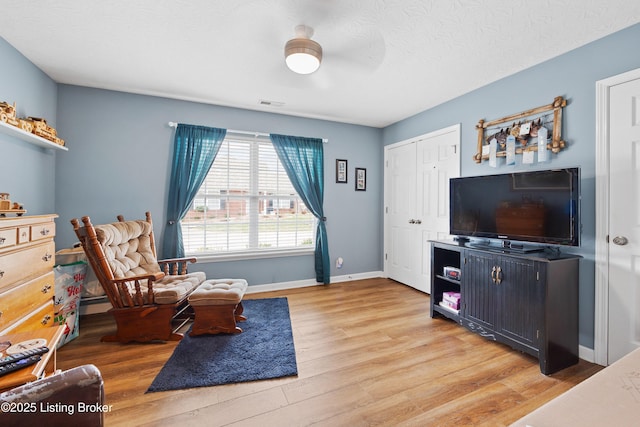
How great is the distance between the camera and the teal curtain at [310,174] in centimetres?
389

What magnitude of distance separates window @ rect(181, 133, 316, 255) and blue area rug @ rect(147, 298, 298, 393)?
125 centimetres

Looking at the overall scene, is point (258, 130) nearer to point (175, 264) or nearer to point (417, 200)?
point (175, 264)

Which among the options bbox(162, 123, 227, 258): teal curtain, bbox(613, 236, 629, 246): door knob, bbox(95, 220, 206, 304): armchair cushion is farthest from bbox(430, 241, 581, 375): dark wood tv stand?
bbox(162, 123, 227, 258): teal curtain

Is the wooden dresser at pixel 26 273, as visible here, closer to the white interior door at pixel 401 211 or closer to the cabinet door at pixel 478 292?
the cabinet door at pixel 478 292

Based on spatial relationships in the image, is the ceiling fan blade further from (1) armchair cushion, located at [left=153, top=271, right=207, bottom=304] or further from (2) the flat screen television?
(1) armchair cushion, located at [left=153, top=271, right=207, bottom=304]

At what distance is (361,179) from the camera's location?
4.45 m

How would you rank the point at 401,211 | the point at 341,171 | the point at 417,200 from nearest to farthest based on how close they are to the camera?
the point at 417,200 → the point at 401,211 → the point at 341,171

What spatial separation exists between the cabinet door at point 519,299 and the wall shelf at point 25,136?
3.97m

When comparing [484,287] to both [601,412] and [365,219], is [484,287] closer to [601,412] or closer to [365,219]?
[601,412]

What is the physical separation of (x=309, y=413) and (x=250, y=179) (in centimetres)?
290

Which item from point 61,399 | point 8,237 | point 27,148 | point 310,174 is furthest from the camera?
point 310,174

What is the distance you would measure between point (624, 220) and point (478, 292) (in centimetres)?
114

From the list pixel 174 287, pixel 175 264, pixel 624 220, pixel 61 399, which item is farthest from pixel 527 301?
pixel 175 264

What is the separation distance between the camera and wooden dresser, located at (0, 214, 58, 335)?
1.59m
